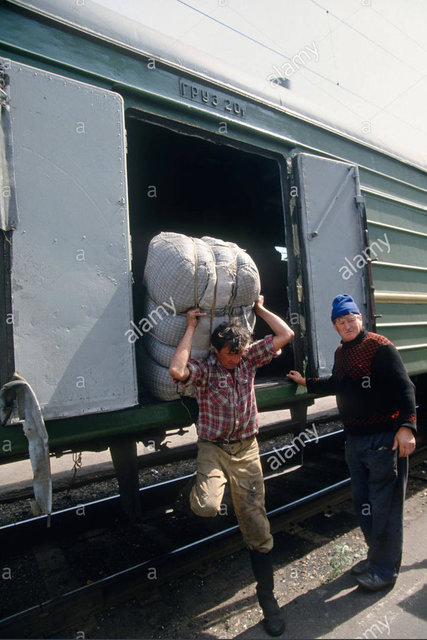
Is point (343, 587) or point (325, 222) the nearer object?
point (343, 587)

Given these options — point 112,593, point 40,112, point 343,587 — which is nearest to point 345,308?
point 343,587

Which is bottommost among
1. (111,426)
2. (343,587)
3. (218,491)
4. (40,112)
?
(343,587)

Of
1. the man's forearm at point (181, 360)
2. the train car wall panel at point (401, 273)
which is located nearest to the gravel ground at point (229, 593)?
the man's forearm at point (181, 360)

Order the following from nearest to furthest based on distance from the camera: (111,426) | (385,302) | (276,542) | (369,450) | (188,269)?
(111,426) < (188,269) < (369,450) < (276,542) < (385,302)

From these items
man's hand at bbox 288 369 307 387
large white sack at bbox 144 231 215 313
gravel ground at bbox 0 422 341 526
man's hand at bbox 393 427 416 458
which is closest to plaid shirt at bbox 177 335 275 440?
large white sack at bbox 144 231 215 313

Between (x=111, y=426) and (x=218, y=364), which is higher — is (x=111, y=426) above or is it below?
below

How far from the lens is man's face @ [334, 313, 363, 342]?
297 cm

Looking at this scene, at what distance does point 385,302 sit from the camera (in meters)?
4.16

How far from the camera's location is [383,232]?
431 cm

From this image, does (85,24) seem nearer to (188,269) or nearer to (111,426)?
(188,269)

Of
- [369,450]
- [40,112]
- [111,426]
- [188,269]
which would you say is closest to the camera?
[40,112]

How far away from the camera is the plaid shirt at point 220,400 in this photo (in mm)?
2678

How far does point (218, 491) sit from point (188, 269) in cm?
127

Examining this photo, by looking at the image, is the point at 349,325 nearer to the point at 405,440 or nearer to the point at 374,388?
the point at 374,388
